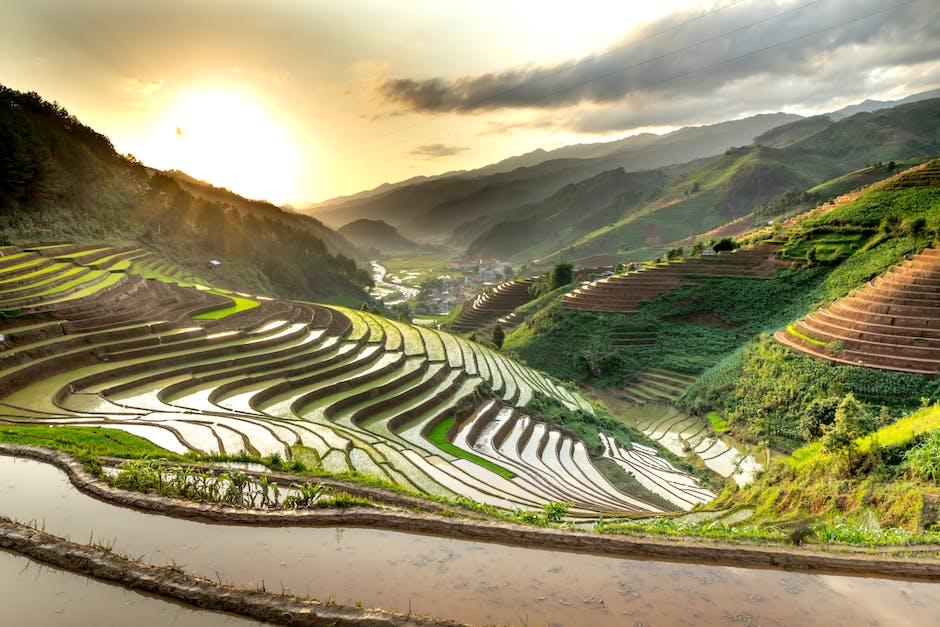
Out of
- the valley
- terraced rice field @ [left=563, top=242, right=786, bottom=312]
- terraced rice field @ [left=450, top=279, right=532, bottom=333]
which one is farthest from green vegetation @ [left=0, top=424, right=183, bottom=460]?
terraced rice field @ [left=450, top=279, right=532, bottom=333]

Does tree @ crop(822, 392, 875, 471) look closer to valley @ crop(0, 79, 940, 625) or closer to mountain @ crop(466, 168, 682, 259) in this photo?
valley @ crop(0, 79, 940, 625)

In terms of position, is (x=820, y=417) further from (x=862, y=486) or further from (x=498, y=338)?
(x=498, y=338)

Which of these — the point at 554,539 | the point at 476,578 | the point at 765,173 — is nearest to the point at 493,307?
the point at 554,539

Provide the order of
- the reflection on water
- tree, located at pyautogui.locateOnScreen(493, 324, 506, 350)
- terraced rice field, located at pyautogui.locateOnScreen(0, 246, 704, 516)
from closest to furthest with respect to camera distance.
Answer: the reflection on water
terraced rice field, located at pyautogui.locateOnScreen(0, 246, 704, 516)
tree, located at pyautogui.locateOnScreen(493, 324, 506, 350)

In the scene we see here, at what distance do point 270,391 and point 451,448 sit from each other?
22.6 ft

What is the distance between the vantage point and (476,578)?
5.76 meters

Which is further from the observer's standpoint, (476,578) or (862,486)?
(862,486)

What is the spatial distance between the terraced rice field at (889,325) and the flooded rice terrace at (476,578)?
758 inches

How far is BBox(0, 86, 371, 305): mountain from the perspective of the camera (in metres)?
29.3

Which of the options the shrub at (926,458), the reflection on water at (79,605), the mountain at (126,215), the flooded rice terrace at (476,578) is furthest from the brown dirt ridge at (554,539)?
the mountain at (126,215)

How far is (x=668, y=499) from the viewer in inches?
630

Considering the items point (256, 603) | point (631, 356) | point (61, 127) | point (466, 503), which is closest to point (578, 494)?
point (466, 503)

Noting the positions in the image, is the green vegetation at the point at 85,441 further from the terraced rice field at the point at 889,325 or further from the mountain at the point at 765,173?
the mountain at the point at 765,173

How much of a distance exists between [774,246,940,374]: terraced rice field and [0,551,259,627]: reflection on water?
26.0 m
